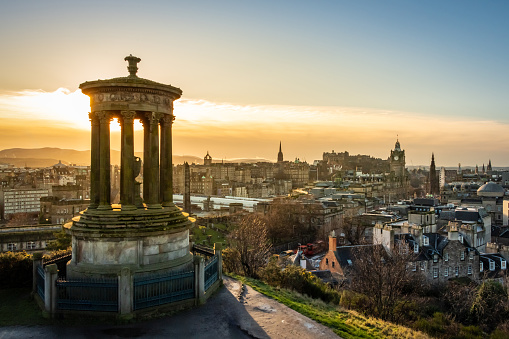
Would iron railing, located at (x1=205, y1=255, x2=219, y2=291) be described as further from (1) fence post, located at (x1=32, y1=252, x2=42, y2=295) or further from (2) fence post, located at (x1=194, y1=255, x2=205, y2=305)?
(1) fence post, located at (x1=32, y1=252, x2=42, y2=295)

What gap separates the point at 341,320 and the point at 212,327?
13.6ft

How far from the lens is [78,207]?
207ft

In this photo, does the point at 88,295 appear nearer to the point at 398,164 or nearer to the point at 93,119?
the point at 93,119

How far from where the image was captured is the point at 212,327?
36.8ft

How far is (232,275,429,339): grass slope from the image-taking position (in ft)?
38.6

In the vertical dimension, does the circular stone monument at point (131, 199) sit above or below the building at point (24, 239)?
above

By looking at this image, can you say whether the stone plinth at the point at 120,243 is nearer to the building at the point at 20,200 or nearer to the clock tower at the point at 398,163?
the building at the point at 20,200

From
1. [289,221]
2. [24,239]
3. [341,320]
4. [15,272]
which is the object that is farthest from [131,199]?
[289,221]

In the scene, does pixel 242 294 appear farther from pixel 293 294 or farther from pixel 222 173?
pixel 222 173

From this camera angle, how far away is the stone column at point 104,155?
14219mm

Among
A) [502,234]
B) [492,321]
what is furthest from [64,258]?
[502,234]

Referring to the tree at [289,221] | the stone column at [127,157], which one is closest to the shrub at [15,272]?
the stone column at [127,157]

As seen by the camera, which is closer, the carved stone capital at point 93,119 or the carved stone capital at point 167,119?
the carved stone capital at point 93,119

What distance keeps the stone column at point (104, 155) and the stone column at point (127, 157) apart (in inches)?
22.8
